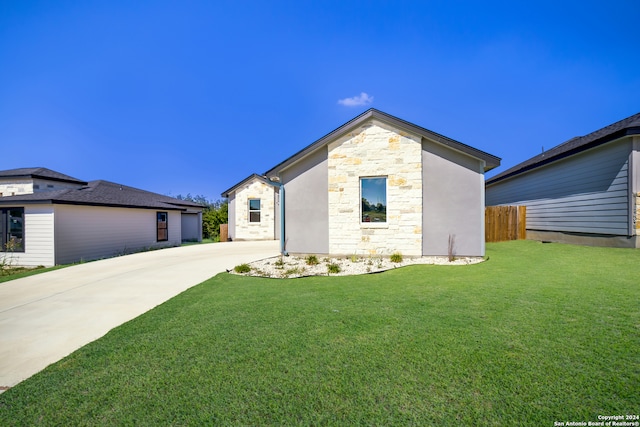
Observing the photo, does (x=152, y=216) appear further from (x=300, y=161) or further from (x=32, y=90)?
(x=300, y=161)

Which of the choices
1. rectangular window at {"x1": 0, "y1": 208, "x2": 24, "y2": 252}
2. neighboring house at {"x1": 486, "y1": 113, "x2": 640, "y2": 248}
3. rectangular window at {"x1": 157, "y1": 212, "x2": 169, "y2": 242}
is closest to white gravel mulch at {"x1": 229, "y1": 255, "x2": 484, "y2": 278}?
neighboring house at {"x1": 486, "y1": 113, "x2": 640, "y2": 248}

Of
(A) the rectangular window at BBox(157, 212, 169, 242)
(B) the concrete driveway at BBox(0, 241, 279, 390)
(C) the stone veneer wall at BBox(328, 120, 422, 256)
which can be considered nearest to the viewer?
(B) the concrete driveway at BBox(0, 241, 279, 390)

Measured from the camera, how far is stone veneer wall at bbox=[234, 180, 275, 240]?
1847cm

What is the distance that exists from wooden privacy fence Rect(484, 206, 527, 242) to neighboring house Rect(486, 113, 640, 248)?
40 centimetres

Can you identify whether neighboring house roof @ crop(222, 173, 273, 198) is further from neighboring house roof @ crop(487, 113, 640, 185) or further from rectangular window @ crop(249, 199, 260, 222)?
neighboring house roof @ crop(487, 113, 640, 185)

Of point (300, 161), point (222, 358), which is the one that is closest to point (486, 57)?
point (300, 161)

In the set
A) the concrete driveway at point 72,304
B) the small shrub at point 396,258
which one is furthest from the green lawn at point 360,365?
the small shrub at point 396,258

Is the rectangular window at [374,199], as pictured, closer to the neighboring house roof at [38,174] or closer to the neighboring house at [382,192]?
the neighboring house at [382,192]

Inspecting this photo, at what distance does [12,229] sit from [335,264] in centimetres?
1351

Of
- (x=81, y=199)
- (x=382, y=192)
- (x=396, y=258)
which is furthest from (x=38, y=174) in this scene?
(x=396, y=258)

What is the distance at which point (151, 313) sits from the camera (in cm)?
422

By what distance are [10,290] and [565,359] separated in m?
10.4

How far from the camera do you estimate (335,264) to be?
793 cm

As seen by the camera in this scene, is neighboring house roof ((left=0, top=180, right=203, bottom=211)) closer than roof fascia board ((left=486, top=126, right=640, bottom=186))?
No
